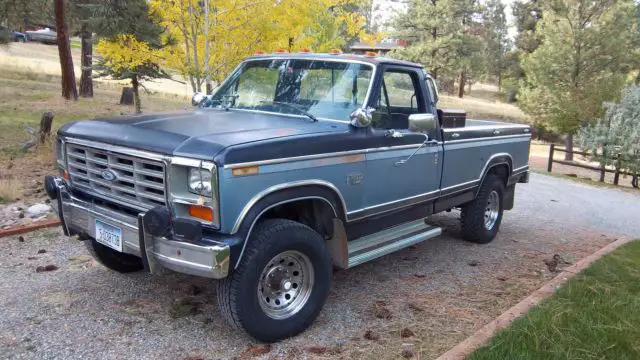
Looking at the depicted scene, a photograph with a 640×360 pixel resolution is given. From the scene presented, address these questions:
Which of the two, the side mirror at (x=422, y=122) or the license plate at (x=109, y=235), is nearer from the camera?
the license plate at (x=109, y=235)

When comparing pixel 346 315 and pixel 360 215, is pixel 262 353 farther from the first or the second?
pixel 360 215

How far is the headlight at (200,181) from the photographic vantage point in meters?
3.38

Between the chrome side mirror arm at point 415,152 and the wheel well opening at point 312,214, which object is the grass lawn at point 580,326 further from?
the chrome side mirror arm at point 415,152

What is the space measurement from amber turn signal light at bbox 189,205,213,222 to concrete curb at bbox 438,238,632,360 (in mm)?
1761

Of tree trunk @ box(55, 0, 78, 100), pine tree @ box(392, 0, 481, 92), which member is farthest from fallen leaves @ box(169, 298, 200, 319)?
pine tree @ box(392, 0, 481, 92)

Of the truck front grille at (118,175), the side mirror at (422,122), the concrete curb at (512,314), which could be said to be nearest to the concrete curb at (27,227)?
the truck front grille at (118,175)

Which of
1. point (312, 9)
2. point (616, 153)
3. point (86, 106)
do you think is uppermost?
point (312, 9)

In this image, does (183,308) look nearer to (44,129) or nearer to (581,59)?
(44,129)

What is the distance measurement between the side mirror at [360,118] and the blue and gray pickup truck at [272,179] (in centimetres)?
1

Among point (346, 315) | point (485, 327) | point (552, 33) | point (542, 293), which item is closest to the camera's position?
point (485, 327)

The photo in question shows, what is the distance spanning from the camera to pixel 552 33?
27.3 meters

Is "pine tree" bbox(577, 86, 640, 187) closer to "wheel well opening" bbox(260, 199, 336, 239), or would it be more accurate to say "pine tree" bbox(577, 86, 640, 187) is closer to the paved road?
the paved road

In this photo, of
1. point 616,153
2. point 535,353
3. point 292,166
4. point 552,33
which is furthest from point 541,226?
point 552,33

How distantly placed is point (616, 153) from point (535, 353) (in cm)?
1482
